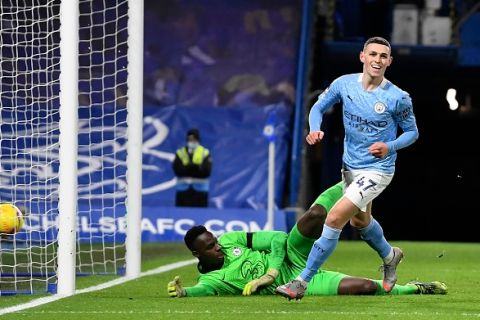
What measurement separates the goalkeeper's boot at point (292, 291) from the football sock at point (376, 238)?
3.61 feet

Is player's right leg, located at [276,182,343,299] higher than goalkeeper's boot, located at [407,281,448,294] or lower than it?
higher

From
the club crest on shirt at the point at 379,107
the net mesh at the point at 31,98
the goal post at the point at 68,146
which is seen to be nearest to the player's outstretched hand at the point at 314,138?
the club crest on shirt at the point at 379,107

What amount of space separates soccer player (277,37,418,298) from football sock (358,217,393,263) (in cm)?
36

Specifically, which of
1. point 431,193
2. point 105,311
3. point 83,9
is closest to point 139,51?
point 105,311

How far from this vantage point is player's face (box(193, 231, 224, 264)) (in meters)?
10.0

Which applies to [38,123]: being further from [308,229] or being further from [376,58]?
[376,58]

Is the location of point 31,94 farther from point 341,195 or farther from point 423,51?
point 423,51

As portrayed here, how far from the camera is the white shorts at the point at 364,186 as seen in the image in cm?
943

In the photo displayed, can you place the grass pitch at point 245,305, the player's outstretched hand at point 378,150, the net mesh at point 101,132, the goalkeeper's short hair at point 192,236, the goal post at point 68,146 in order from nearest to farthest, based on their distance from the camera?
the grass pitch at point 245,305 < the player's outstretched hand at point 378,150 < the goalkeeper's short hair at point 192,236 < the goal post at point 68,146 < the net mesh at point 101,132

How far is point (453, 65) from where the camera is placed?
83.1 feet

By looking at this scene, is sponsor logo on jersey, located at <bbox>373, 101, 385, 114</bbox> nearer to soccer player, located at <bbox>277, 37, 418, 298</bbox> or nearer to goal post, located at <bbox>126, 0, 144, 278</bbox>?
soccer player, located at <bbox>277, 37, 418, 298</bbox>

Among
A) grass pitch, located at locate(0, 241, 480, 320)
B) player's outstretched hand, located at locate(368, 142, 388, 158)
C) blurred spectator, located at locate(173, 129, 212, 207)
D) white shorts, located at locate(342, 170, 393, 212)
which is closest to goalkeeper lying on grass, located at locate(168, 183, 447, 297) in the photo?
grass pitch, located at locate(0, 241, 480, 320)

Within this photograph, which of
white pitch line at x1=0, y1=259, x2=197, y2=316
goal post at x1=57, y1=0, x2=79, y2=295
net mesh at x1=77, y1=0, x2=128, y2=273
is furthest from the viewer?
net mesh at x1=77, y1=0, x2=128, y2=273

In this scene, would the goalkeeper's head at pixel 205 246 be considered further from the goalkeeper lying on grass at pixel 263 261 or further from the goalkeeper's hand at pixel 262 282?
the goalkeeper's hand at pixel 262 282
